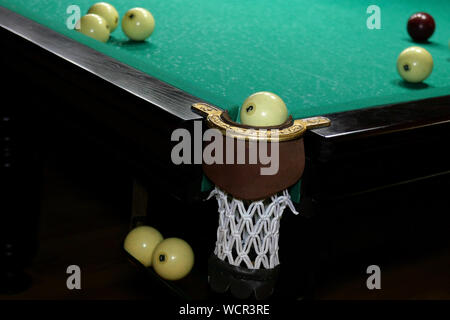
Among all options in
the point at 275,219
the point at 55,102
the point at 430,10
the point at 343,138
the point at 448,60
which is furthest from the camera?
the point at 430,10

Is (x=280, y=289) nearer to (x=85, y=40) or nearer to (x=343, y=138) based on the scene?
(x=343, y=138)

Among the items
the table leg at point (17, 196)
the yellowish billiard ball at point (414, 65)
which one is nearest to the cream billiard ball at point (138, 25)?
the table leg at point (17, 196)

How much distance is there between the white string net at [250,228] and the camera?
59.5 inches

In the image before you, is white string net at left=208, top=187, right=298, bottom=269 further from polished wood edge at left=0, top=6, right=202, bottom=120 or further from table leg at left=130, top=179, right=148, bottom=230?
table leg at left=130, top=179, right=148, bottom=230

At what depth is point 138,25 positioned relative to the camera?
2.10 metres

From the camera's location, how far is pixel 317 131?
143 cm

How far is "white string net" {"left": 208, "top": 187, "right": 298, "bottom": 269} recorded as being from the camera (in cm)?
151

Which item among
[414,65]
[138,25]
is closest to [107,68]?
[138,25]

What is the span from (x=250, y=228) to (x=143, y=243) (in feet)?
1.42

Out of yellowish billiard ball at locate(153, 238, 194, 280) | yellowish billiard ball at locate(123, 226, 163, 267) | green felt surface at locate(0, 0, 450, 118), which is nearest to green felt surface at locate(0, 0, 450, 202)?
green felt surface at locate(0, 0, 450, 118)

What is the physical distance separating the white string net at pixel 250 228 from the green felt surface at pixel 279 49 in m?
0.20

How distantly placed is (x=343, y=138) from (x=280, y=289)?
44 centimetres
